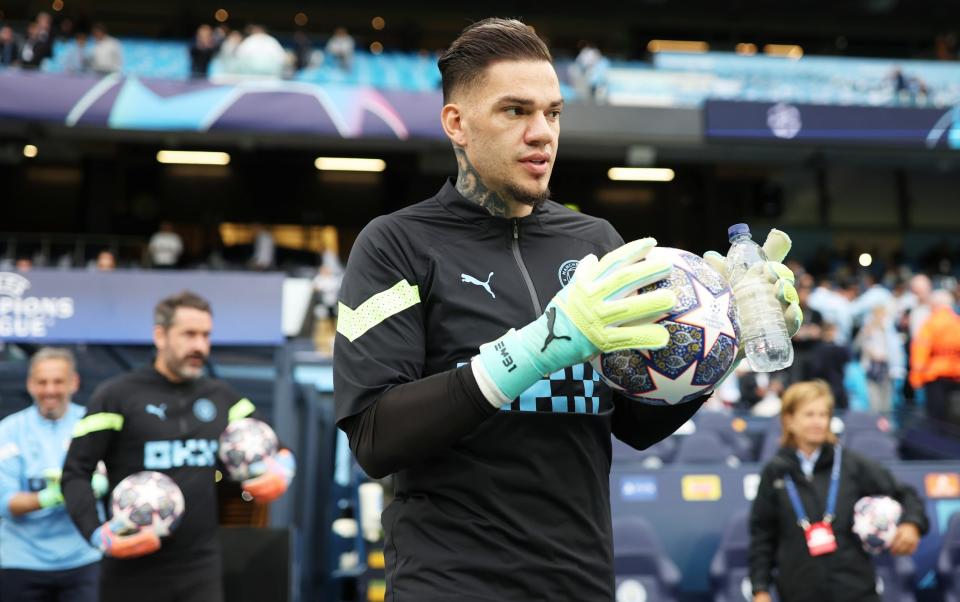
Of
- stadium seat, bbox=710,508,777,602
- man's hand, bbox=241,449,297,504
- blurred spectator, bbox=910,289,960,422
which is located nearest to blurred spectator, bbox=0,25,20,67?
man's hand, bbox=241,449,297,504

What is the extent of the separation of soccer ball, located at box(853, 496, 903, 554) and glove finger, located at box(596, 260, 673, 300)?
11.9 ft

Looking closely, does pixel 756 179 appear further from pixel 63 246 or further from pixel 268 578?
pixel 268 578

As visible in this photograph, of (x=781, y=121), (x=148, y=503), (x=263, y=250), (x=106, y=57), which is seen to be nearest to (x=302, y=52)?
(x=106, y=57)

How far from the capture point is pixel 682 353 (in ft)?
6.28

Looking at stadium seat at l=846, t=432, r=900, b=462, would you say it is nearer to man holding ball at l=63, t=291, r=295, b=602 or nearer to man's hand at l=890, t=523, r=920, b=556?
man's hand at l=890, t=523, r=920, b=556

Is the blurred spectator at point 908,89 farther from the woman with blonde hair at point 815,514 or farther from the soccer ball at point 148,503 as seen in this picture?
the soccer ball at point 148,503

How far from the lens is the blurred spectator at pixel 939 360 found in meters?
10.2

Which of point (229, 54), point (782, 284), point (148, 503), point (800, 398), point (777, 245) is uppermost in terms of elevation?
point (229, 54)

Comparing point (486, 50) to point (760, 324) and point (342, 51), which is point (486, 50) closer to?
point (760, 324)

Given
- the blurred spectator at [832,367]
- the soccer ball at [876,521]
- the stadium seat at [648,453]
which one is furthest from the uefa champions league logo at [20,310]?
the blurred spectator at [832,367]

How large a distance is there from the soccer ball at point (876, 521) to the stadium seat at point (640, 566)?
5.47 ft

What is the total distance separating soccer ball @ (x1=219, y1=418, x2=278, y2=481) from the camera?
4.59 metres

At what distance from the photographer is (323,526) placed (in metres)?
7.85

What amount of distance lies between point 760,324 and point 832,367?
10242 millimetres
